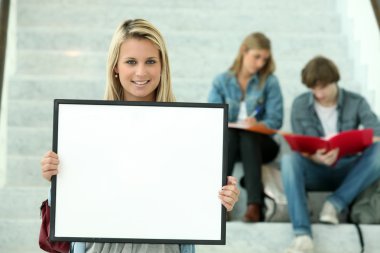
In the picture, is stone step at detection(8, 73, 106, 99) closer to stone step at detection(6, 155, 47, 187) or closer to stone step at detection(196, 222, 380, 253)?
stone step at detection(6, 155, 47, 187)

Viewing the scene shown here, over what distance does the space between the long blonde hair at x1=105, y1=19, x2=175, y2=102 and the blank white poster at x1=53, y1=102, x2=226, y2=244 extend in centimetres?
21

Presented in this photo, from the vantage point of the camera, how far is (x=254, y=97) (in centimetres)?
397

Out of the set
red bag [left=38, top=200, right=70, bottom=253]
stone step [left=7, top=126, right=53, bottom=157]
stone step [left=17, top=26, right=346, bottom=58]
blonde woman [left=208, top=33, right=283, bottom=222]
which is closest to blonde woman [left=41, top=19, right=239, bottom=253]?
red bag [left=38, top=200, right=70, bottom=253]

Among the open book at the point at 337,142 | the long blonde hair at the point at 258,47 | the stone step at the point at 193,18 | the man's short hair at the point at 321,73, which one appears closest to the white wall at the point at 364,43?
the stone step at the point at 193,18

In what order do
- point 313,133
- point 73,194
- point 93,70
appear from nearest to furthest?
point 73,194
point 313,133
point 93,70

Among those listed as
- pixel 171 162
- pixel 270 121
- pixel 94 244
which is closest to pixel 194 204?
pixel 171 162

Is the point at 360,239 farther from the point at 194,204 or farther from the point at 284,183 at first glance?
the point at 194,204

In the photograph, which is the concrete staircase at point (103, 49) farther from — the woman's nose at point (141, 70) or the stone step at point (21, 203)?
the woman's nose at point (141, 70)

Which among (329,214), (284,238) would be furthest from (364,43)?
(284,238)

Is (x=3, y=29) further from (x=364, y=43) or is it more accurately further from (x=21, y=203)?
(x=364, y=43)

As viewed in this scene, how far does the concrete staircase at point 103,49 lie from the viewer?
13.5 ft

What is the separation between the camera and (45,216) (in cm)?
183

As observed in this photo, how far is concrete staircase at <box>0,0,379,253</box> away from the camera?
4.12m

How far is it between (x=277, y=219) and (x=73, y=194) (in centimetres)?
210
